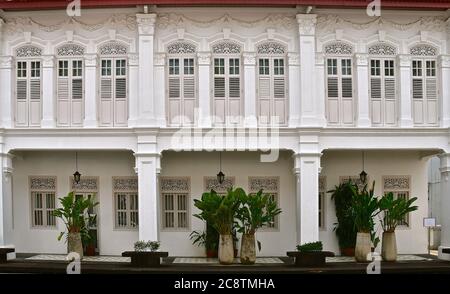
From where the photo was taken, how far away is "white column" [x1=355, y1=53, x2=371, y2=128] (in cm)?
2048

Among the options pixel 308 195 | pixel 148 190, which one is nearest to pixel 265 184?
pixel 308 195

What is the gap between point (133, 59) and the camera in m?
20.4

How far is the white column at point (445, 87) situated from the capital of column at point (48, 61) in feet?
38.1

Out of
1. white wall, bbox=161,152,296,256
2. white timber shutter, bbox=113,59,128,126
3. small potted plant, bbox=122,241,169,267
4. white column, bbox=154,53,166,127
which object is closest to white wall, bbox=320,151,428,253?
white wall, bbox=161,152,296,256

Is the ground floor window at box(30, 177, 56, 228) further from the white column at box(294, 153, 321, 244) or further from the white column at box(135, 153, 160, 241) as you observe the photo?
the white column at box(294, 153, 321, 244)

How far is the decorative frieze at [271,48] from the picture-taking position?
20578 mm

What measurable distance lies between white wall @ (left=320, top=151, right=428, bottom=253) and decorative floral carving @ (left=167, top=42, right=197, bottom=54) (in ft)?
18.2

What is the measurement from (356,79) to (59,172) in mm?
9798

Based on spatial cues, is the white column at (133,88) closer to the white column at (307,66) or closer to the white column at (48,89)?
the white column at (48,89)

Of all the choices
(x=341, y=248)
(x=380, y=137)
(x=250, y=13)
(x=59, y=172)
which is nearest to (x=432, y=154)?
(x=380, y=137)

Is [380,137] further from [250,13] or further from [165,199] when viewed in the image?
[165,199]

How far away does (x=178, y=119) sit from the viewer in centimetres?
2042

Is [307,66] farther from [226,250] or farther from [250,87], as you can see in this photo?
[226,250]

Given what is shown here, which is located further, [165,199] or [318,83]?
[165,199]
